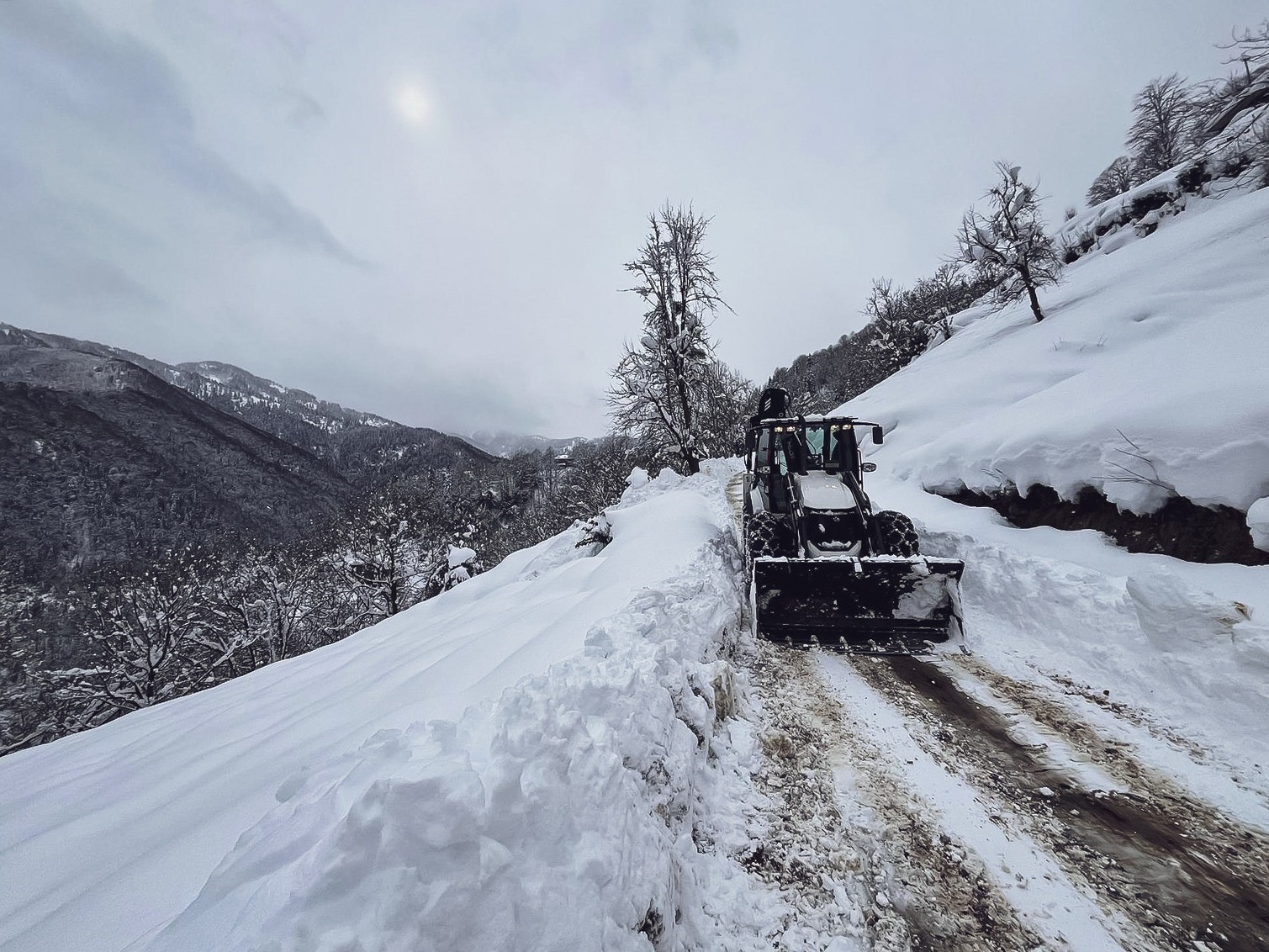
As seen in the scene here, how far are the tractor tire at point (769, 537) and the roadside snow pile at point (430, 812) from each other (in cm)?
211

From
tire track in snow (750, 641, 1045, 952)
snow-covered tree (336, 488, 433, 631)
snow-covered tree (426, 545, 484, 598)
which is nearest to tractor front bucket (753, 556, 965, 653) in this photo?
tire track in snow (750, 641, 1045, 952)

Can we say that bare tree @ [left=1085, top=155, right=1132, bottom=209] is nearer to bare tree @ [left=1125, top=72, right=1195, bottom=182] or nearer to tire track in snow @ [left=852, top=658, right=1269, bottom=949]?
bare tree @ [left=1125, top=72, right=1195, bottom=182]

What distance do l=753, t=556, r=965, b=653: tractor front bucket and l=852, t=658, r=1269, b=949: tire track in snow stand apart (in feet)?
3.84

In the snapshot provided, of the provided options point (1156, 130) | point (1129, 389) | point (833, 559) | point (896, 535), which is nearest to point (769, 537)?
point (833, 559)

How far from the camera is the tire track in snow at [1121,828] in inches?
82.6

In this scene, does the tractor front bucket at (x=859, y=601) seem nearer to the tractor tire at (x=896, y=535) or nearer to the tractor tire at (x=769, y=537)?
the tractor tire at (x=896, y=535)

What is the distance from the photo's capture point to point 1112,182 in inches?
1372

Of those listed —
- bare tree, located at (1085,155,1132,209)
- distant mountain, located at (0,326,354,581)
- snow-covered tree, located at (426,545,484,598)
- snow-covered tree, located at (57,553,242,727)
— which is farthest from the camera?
distant mountain, located at (0,326,354,581)

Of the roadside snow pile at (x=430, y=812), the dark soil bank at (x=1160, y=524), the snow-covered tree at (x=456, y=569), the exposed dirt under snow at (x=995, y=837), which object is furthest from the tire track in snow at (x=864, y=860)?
the snow-covered tree at (x=456, y=569)

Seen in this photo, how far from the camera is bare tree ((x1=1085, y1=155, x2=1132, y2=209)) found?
33062 millimetres

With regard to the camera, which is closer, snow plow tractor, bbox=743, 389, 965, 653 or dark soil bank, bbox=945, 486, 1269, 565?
dark soil bank, bbox=945, 486, 1269, 565

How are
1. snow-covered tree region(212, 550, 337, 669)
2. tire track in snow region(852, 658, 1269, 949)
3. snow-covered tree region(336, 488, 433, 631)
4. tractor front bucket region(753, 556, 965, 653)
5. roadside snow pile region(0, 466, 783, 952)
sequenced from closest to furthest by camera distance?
roadside snow pile region(0, 466, 783, 952), tire track in snow region(852, 658, 1269, 949), tractor front bucket region(753, 556, 965, 653), snow-covered tree region(212, 550, 337, 669), snow-covered tree region(336, 488, 433, 631)

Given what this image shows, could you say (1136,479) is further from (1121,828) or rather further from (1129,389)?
(1121,828)

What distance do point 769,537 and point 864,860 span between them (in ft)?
14.1
